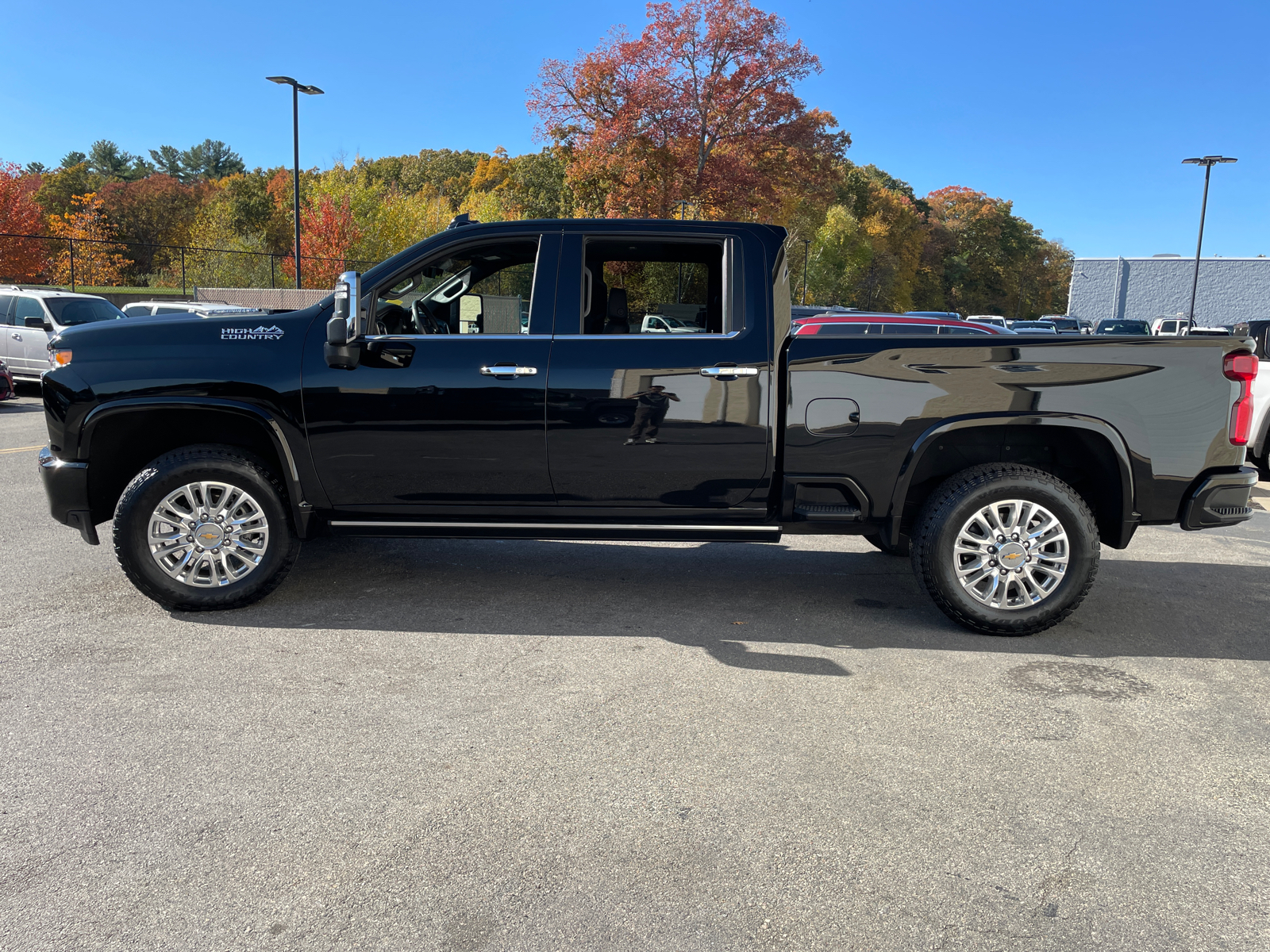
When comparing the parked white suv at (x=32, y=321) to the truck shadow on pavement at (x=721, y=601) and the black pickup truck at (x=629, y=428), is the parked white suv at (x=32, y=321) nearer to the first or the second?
the truck shadow on pavement at (x=721, y=601)

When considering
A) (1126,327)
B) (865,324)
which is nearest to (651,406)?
(865,324)

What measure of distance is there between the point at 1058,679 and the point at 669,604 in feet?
6.77

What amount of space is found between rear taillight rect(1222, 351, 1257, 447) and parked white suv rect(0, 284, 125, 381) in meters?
17.6

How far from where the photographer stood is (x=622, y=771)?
3.42m

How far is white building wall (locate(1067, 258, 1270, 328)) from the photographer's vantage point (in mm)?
69938

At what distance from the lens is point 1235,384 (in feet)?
15.8

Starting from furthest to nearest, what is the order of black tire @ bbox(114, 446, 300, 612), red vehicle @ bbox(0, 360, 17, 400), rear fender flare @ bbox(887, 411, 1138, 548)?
red vehicle @ bbox(0, 360, 17, 400)
black tire @ bbox(114, 446, 300, 612)
rear fender flare @ bbox(887, 411, 1138, 548)

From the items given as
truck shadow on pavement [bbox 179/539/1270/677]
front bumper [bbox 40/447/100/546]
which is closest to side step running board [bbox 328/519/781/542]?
truck shadow on pavement [bbox 179/539/1270/677]

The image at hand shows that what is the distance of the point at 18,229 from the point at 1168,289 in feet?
243

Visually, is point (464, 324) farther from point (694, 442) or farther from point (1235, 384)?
point (1235, 384)

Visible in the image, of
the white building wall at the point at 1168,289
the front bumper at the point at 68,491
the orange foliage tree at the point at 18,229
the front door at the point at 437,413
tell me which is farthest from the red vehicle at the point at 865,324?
the white building wall at the point at 1168,289

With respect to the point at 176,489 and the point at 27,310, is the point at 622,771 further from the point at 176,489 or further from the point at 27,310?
the point at 27,310

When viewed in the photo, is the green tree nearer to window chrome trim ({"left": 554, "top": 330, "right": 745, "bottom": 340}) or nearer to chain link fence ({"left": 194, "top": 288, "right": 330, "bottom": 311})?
chain link fence ({"left": 194, "top": 288, "right": 330, "bottom": 311})

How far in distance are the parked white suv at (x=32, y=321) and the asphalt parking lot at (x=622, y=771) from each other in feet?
44.2
